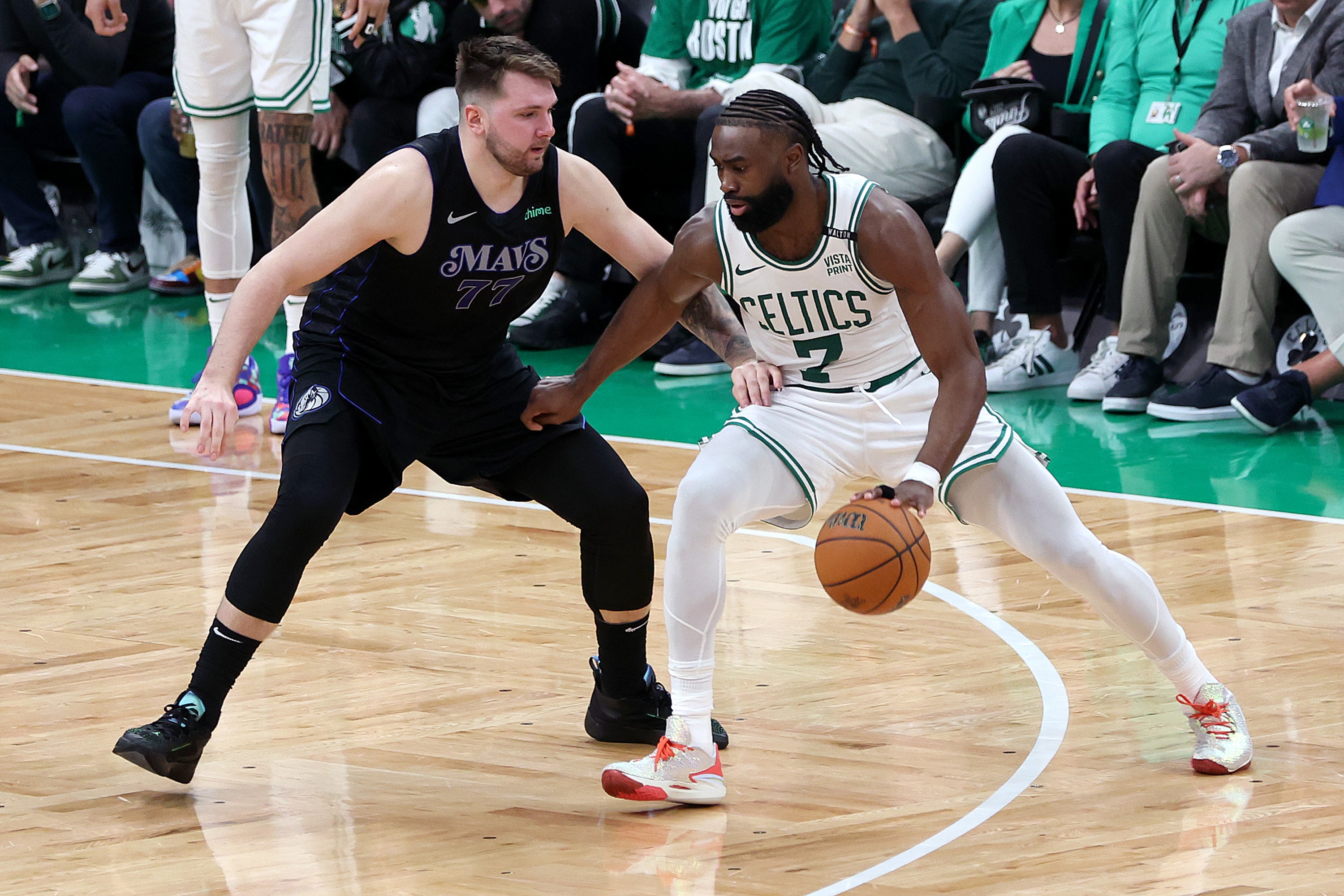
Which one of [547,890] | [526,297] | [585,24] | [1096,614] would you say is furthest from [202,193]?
[547,890]

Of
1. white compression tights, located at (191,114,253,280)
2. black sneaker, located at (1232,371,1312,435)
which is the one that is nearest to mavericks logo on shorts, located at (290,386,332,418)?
white compression tights, located at (191,114,253,280)

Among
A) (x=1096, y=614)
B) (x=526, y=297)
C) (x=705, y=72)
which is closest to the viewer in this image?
(x=526, y=297)

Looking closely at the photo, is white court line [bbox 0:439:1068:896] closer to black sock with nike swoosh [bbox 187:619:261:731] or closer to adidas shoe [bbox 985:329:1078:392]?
black sock with nike swoosh [bbox 187:619:261:731]

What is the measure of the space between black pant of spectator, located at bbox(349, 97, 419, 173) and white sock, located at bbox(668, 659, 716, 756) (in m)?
6.35

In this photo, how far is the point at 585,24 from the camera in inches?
362

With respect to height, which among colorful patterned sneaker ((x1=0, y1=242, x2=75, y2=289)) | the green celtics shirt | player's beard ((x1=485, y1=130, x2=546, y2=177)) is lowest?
colorful patterned sneaker ((x1=0, y1=242, x2=75, y2=289))

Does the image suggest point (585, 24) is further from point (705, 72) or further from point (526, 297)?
point (526, 297)

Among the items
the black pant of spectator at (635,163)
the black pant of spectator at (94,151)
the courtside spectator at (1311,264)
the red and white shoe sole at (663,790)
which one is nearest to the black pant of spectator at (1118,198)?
the courtside spectator at (1311,264)

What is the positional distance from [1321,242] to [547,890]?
4.96 m

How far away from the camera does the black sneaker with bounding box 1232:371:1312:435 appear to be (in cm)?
705

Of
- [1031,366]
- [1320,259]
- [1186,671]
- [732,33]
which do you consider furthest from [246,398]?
[1186,671]

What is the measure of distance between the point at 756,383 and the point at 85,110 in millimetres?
7738

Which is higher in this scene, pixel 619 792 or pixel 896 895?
pixel 896 895

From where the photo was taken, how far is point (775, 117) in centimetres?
364
